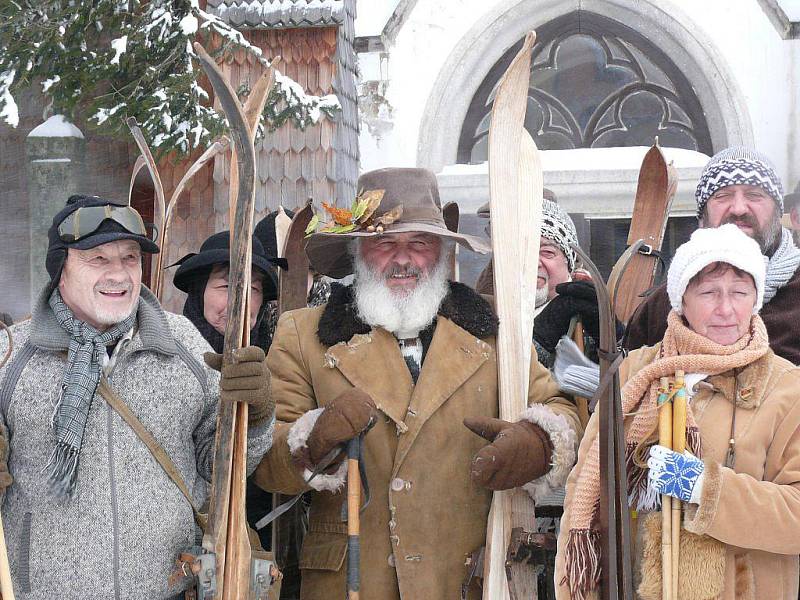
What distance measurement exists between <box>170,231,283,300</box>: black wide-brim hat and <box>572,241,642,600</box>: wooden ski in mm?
1437

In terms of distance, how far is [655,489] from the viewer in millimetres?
2213

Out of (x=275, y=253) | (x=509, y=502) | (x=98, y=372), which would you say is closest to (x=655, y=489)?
(x=509, y=502)

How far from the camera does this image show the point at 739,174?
296 cm

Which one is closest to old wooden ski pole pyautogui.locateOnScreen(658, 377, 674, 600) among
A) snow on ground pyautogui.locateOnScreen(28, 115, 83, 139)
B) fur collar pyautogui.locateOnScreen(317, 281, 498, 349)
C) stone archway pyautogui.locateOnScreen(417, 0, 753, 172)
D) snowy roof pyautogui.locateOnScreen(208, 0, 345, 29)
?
fur collar pyautogui.locateOnScreen(317, 281, 498, 349)

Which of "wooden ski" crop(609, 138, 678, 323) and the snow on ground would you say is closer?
"wooden ski" crop(609, 138, 678, 323)

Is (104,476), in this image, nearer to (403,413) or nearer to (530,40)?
(403,413)

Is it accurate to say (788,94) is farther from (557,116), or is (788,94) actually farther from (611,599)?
(611,599)

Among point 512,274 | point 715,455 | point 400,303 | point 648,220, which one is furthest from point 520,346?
point 648,220

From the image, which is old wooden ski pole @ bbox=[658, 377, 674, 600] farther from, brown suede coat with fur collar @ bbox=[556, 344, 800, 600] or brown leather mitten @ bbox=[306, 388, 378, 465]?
brown leather mitten @ bbox=[306, 388, 378, 465]

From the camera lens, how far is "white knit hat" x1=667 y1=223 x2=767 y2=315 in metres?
2.35

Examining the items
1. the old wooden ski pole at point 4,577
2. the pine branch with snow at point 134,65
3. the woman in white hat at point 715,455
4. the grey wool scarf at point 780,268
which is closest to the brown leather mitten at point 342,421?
the woman in white hat at point 715,455

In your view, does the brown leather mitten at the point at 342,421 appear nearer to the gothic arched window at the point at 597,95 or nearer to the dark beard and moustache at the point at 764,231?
the dark beard and moustache at the point at 764,231

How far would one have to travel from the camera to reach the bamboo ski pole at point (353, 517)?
242cm

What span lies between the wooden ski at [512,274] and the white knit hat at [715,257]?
0.45 meters
